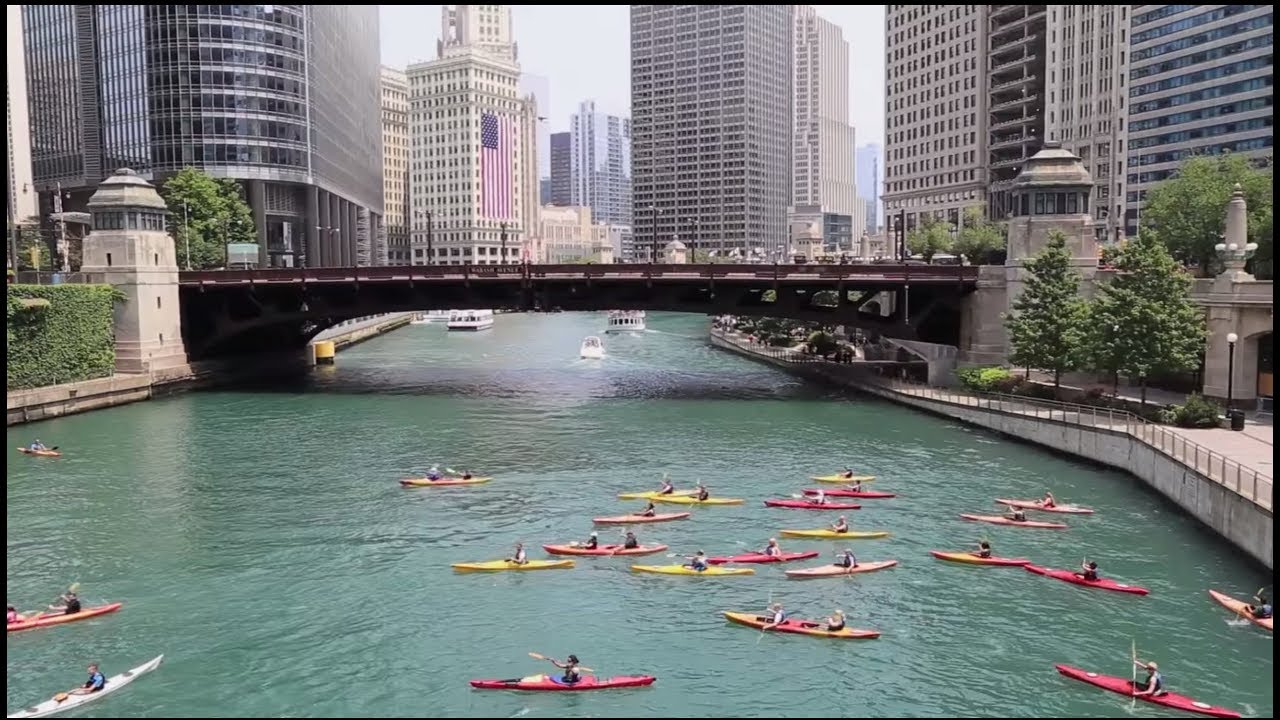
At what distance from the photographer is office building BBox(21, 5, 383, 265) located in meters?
123

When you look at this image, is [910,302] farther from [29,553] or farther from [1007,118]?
[1007,118]

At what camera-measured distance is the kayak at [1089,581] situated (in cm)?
3403

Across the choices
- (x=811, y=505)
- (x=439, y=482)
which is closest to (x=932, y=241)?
(x=811, y=505)

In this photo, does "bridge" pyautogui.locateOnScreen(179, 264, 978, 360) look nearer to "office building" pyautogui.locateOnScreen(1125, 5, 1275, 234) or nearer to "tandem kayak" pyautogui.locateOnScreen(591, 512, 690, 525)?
"tandem kayak" pyautogui.locateOnScreen(591, 512, 690, 525)

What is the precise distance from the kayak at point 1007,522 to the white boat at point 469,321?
444 feet

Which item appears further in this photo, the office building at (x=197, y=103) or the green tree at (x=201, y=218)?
the office building at (x=197, y=103)

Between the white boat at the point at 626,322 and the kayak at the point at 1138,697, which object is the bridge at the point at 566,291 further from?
the white boat at the point at 626,322

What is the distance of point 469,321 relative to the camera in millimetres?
172625

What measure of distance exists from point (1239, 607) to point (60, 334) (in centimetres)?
6994

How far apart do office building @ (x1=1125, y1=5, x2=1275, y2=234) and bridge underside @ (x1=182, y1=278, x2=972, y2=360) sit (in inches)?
2551

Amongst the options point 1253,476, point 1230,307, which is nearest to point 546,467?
point 1253,476

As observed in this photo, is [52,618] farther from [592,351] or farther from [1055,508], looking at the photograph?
[592,351]

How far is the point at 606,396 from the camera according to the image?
81.6m

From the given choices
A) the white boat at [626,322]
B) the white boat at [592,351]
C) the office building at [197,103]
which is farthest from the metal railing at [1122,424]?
the white boat at [626,322]
